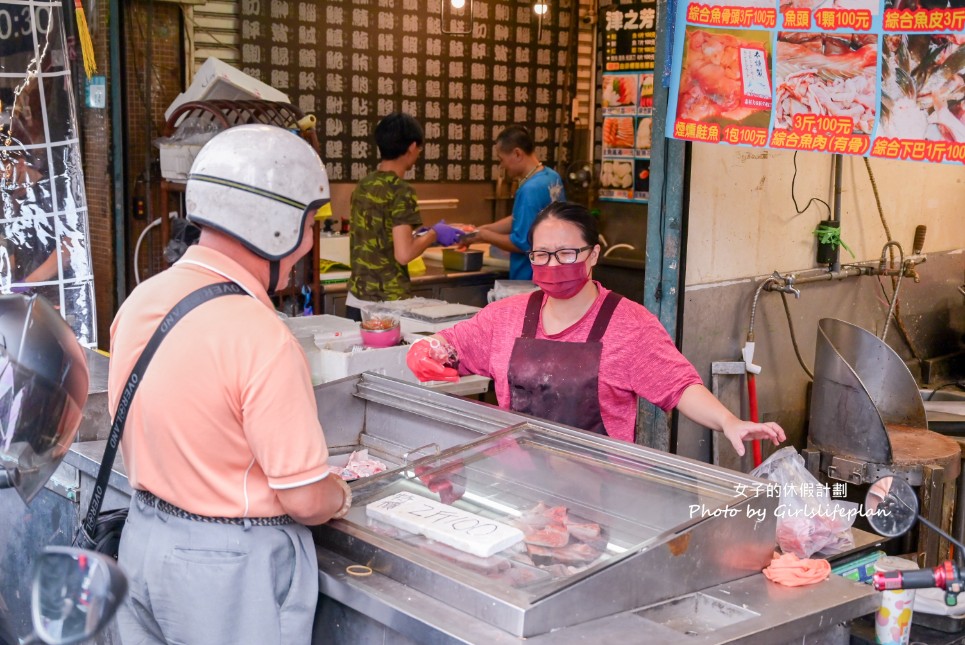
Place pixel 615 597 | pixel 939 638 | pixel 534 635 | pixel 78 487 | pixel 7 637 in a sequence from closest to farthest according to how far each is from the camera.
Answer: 1. pixel 534 635
2. pixel 615 597
3. pixel 7 637
4. pixel 939 638
5. pixel 78 487

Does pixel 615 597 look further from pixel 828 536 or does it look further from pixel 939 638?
pixel 939 638

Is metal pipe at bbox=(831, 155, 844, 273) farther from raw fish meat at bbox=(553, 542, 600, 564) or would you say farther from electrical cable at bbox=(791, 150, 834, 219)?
raw fish meat at bbox=(553, 542, 600, 564)

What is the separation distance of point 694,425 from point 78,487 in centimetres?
284

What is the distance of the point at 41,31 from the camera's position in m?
4.52

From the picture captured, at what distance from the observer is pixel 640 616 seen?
7.04 feet

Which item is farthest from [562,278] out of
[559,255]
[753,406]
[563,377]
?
[753,406]

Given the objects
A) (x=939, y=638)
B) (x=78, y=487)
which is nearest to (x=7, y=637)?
(x=78, y=487)

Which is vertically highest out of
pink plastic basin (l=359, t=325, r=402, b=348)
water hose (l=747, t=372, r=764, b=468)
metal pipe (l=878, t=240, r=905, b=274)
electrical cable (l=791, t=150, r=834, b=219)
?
electrical cable (l=791, t=150, r=834, b=219)

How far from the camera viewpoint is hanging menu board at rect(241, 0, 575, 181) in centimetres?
780

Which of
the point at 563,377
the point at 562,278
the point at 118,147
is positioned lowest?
the point at 563,377

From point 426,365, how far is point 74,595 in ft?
6.31

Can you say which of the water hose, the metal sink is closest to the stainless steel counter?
the metal sink

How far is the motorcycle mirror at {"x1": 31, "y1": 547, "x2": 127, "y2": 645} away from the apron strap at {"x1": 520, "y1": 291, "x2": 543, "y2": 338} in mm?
2040

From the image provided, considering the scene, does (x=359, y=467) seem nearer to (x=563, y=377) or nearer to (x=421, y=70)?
(x=563, y=377)
